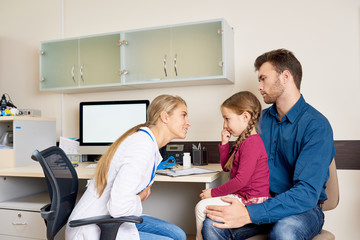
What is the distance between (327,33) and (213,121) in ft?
3.34

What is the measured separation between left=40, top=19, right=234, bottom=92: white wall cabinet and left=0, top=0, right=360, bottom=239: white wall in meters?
0.17

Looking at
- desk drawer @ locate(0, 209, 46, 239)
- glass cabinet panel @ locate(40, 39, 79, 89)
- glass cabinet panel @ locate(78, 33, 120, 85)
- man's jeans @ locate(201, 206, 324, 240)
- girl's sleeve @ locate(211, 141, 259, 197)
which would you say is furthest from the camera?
glass cabinet panel @ locate(40, 39, 79, 89)

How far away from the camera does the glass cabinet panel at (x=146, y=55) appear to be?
2.54m

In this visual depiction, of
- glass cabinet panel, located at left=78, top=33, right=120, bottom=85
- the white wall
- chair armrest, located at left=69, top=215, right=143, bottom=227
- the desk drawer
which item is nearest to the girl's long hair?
the white wall

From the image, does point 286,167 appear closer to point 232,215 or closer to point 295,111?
point 295,111

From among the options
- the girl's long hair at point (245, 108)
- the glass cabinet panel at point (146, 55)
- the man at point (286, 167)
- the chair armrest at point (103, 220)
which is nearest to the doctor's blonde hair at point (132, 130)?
the chair armrest at point (103, 220)

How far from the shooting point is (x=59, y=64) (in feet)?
9.37

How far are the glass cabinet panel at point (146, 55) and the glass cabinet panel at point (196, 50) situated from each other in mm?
77

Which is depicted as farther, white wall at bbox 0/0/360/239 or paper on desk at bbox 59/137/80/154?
paper on desk at bbox 59/137/80/154

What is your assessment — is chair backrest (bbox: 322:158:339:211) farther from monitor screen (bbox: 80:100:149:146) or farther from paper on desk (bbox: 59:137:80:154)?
paper on desk (bbox: 59:137:80:154)

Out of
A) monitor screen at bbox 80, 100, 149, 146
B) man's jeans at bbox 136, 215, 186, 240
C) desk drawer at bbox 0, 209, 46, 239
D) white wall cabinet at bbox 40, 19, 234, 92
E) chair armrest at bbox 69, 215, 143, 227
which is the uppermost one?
white wall cabinet at bbox 40, 19, 234, 92

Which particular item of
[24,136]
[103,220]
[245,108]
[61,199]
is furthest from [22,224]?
[245,108]

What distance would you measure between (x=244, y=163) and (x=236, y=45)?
3.81 feet

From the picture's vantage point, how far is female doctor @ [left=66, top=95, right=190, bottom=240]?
1342mm
